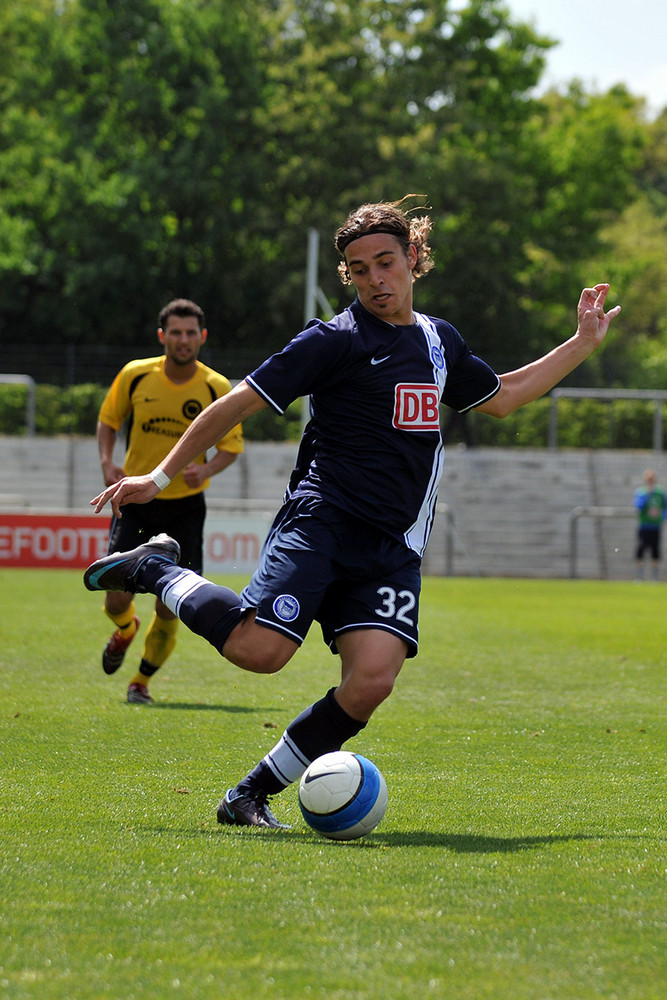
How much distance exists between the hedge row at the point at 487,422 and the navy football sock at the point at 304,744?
23711mm

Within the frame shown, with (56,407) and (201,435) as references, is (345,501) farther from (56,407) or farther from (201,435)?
(56,407)

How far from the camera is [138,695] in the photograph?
8250 millimetres

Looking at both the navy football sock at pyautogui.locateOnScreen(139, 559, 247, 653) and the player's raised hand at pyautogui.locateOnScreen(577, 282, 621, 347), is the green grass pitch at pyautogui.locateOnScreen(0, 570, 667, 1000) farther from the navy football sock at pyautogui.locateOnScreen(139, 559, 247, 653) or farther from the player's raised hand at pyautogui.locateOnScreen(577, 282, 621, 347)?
the player's raised hand at pyautogui.locateOnScreen(577, 282, 621, 347)

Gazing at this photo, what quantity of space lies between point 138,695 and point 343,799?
12.8 ft

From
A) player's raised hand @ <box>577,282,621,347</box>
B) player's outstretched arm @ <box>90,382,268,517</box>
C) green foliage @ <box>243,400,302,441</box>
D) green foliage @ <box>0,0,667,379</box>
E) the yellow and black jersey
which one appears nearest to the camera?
player's outstretched arm @ <box>90,382,268,517</box>

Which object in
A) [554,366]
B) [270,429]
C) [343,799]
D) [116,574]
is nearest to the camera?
[343,799]

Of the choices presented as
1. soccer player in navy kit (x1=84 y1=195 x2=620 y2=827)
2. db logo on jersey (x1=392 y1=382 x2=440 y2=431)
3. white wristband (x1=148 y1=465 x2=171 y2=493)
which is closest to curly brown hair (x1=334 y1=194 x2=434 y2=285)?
soccer player in navy kit (x1=84 y1=195 x2=620 y2=827)

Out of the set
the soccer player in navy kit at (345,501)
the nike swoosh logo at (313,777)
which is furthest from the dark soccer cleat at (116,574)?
the nike swoosh logo at (313,777)

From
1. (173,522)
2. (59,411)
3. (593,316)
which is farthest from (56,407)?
(593,316)

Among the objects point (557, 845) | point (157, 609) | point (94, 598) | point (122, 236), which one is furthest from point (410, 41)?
point (557, 845)

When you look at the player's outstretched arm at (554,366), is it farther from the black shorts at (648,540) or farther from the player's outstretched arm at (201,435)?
the black shorts at (648,540)

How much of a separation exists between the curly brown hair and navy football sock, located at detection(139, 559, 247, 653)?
1.24 metres

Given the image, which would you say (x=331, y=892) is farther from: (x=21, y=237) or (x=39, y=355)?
(x=21, y=237)

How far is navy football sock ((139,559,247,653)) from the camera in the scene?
188 inches
